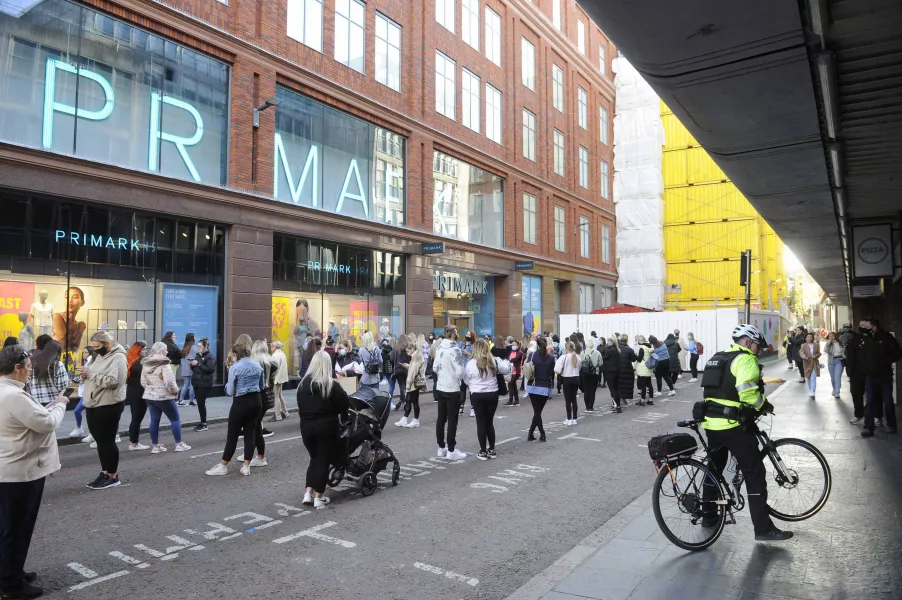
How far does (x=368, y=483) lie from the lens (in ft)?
23.8

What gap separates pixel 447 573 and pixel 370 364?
7.73 metres

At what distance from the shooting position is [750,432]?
17.7 feet

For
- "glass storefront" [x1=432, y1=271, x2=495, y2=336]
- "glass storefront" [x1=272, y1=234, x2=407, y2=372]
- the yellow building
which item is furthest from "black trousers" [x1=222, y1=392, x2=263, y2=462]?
the yellow building

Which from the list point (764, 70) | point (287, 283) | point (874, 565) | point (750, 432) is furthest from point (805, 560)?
point (287, 283)

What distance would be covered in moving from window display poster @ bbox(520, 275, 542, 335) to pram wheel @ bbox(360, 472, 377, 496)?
2587cm

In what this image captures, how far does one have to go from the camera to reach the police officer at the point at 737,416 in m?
5.31

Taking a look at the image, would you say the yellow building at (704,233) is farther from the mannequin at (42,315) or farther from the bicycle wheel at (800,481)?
the bicycle wheel at (800,481)

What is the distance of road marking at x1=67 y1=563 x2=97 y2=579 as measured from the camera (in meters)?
4.95

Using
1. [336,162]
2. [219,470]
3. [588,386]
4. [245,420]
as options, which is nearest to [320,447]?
[245,420]

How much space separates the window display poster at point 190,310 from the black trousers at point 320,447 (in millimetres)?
11466

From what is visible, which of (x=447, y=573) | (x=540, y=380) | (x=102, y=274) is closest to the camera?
(x=447, y=573)

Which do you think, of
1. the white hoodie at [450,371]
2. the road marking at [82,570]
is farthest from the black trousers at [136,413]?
the road marking at [82,570]

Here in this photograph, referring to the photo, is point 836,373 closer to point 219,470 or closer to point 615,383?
point 615,383

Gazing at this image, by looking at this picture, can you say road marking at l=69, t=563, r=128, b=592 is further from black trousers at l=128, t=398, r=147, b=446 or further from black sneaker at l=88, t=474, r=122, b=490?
black trousers at l=128, t=398, r=147, b=446
